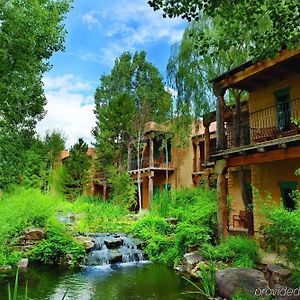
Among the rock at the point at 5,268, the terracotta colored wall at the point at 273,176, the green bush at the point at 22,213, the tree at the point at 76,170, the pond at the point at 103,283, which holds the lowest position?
the pond at the point at 103,283

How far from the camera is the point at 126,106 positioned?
28.1m

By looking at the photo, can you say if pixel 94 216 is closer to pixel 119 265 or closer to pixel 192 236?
pixel 119 265

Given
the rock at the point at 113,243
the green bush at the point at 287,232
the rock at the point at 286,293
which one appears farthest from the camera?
the rock at the point at 113,243

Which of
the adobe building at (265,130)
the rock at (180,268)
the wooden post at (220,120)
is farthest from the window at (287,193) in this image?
the rock at (180,268)

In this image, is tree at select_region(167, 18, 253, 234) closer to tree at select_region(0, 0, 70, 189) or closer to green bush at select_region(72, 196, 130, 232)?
tree at select_region(0, 0, 70, 189)

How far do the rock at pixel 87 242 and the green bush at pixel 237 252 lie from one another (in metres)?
5.15

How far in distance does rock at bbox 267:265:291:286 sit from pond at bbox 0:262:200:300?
74.5 inches

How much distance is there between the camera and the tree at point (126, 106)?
28.2 m

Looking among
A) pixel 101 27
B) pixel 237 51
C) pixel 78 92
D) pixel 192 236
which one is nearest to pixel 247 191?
pixel 192 236

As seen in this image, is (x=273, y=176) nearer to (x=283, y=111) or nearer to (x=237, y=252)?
(x=283, y=111)

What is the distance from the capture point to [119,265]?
14273 millimetres

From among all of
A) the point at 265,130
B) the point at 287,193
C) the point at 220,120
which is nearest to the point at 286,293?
the point at 287,193

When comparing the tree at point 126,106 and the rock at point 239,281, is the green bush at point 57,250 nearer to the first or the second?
the rock at point 239,281

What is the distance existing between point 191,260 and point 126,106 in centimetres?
1768
